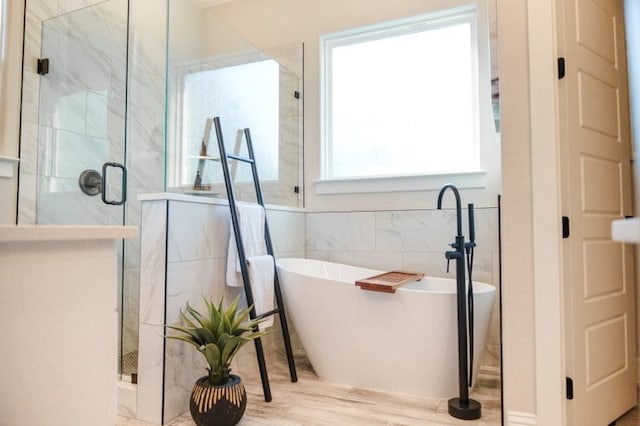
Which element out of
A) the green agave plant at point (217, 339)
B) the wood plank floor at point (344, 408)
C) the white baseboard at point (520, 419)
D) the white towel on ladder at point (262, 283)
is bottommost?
the wood plank floor at point (344, 408)

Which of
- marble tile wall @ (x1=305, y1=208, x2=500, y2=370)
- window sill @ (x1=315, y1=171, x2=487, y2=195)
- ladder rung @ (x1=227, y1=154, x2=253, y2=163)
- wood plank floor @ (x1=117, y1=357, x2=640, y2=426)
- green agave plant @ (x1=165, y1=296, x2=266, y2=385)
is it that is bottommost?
wood plank floor @ (x1=117, y1=357, x2=640, y2=426)

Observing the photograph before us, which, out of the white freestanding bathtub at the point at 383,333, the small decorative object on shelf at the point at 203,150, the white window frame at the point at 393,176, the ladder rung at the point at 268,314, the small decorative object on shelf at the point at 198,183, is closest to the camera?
the white freestanding bathtub at the point at 383,333

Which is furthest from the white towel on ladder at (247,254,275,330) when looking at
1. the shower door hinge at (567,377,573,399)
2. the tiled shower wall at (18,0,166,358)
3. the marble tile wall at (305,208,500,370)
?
the shower door hinge at (567,377,573,399)

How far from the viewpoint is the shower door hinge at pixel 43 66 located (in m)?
2.46

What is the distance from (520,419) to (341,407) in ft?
→ 2.58

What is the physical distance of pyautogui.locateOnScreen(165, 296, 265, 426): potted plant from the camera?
166 centimetres

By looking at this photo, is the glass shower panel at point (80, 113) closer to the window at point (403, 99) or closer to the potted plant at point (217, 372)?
the potted plant at point (217, 372)

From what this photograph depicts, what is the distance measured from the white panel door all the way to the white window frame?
2.81ft

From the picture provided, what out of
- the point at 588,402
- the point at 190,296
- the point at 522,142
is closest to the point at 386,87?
the point at 522,142

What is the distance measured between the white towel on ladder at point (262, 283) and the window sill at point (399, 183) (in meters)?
0.93

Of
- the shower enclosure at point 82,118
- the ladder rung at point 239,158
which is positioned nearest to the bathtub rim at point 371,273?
the ladder rung at point 239,158

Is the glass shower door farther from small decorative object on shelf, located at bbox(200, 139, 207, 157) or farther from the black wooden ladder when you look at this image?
the black wooden ladder

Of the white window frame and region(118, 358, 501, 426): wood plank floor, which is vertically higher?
the white window frame

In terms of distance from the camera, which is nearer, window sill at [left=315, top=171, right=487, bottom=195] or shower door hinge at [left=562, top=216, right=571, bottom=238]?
shower door hinge at [left=562, top=216, right=571, bottom=238]
